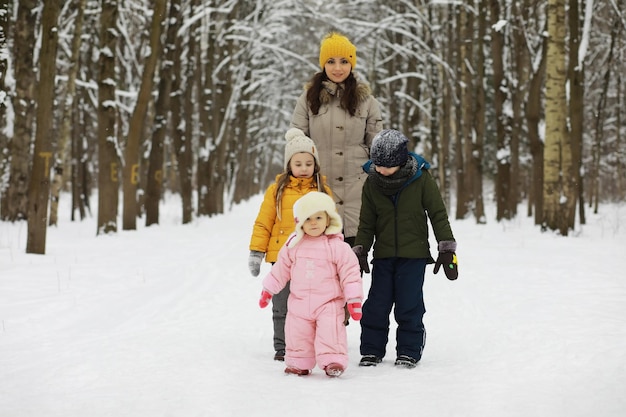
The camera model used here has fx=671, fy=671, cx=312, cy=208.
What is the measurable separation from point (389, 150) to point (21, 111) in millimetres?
13666

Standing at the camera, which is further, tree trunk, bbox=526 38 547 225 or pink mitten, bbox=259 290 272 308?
tree trunk, bbox=526 38 547 225

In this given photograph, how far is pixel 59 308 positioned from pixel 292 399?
357cm

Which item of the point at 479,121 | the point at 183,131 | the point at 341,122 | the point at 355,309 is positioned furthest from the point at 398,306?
the point at 183,131

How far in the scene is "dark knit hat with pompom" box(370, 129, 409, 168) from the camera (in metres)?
4.56

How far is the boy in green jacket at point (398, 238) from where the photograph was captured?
181 inches

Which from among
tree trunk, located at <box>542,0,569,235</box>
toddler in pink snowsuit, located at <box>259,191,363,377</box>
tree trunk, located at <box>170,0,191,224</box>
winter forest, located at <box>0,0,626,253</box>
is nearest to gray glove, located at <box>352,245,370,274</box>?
toddler in pink snowsuit, located at <box>259,191,363,377</box>

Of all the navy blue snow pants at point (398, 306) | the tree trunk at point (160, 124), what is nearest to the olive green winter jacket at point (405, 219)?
the navy blue snow pants at point (398, 306)

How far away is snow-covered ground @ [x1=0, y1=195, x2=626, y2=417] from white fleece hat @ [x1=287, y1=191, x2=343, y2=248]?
0.93 m

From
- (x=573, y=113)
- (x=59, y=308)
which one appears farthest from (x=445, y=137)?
(x=59, y=308)

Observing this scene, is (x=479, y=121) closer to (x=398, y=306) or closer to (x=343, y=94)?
(x=343, y=94)

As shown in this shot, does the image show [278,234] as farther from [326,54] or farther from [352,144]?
[326,54]

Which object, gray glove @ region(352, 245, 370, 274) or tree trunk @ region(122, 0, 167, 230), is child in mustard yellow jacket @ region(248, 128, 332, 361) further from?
tree trunk @ region(122, 0, 167, 230)

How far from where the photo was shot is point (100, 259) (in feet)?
33.4

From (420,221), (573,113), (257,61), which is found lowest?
(420,221)
